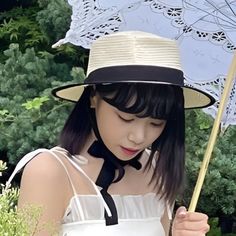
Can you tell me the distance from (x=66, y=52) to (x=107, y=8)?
2.57 meters

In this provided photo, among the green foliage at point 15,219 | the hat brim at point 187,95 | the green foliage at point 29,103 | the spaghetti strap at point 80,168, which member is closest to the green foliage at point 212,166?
the green foliage at point 29,103

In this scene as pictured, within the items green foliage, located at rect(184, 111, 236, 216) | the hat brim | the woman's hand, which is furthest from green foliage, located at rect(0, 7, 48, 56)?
the woman's hand

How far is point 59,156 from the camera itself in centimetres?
228

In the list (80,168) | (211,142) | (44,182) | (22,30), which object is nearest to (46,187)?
(44,182)

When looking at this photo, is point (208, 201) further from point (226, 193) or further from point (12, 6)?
point (12, 6)

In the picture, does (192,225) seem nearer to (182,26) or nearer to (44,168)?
(44,168)

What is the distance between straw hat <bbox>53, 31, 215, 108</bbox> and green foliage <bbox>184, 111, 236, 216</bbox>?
6.39ft

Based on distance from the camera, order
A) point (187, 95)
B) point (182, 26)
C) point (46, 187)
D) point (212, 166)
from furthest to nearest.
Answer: point (212, 166)
point (182, 26)
point (187, 95)
point (46, 187)

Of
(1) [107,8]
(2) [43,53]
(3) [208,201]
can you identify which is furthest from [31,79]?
(1) [107,8]

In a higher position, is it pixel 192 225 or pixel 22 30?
pixel 192 225

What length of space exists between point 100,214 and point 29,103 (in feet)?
7.37

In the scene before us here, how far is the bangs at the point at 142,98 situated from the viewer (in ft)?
7.19

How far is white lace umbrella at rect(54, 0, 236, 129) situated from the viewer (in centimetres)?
265

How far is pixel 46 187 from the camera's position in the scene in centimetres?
217
